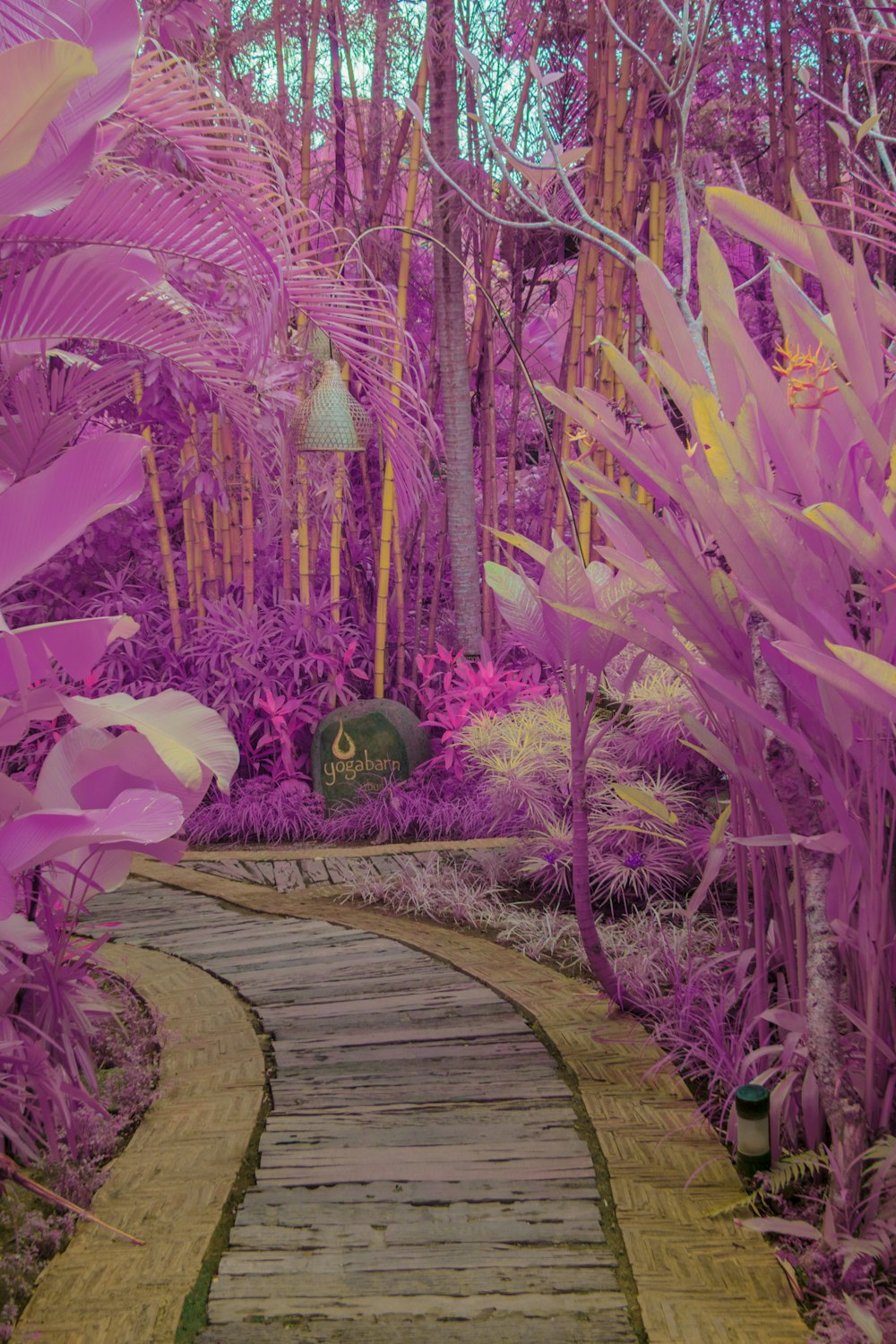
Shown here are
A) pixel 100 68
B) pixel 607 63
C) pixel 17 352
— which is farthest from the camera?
pixel 607 63

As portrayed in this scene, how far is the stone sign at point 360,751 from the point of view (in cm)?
344

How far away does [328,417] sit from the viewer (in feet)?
9.64

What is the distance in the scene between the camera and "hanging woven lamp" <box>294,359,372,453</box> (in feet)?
9.63

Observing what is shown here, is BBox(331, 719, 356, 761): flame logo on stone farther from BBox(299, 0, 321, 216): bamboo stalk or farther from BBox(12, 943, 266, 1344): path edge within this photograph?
BBox(299, 0, 321, 216): bamboo stalk

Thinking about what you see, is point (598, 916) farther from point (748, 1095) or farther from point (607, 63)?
point (607, 63)

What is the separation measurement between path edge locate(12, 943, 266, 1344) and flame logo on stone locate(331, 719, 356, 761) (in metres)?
1.51

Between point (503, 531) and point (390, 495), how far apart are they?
1375mm

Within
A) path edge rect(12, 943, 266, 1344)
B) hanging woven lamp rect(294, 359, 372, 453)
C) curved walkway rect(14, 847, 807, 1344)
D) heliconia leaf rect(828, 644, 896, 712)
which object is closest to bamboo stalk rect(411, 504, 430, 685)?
hanging woven lamp rect(294, 359, 372, 453)

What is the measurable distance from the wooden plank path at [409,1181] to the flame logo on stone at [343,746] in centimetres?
136

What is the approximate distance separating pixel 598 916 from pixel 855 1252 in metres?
1.32

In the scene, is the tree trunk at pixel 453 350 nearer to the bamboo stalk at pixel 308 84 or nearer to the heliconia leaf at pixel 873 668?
the bamboo stalk at pixel 308 84

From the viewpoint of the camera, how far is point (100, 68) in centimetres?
135

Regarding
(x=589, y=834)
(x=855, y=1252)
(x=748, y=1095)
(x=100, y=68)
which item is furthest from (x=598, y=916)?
(x=100, y=68)

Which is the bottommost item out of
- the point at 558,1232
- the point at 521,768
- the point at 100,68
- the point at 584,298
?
the point at 558,1232
